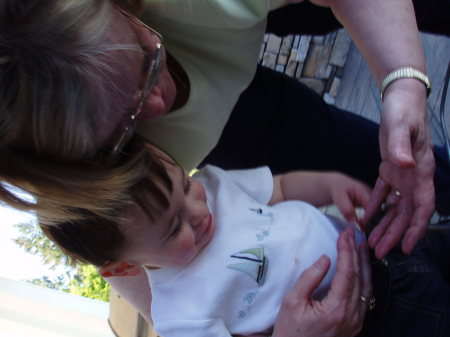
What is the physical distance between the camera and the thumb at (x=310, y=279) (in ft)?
3.01

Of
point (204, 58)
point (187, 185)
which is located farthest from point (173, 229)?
point (204, 58)

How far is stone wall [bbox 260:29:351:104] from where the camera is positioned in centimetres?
279

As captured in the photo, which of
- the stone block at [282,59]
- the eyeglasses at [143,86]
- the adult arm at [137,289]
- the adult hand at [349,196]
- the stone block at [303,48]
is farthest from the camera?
the stone block at [282,59]

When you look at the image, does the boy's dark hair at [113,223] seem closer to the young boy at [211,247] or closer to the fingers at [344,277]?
the young boy at [211,247]

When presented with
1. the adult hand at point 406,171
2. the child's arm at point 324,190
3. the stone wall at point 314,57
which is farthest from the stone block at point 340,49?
the adult hand at point 406,171

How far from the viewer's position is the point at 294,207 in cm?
110

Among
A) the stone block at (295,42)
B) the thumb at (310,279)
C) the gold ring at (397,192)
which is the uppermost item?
the stone block at (295,42)

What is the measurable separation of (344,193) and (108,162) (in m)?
0.56

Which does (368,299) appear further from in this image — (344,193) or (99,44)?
(99,44)

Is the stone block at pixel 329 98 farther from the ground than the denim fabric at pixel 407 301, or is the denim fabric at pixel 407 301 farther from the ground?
the stone block at pixel 329 98

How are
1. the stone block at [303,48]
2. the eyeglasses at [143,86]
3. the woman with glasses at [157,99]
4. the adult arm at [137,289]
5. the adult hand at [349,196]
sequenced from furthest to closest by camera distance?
the stone block at [303,48] → the adult arm at [137,289] → the adult hand at [349,196] → the eyeglasses at [143,86] → the woman with glasses at [157,99]

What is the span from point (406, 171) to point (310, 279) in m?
0.30

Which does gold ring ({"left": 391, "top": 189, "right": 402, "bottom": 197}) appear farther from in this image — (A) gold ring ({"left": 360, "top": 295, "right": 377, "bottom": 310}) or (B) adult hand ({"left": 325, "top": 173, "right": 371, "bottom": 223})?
(A) gold ring ({"left": 360, "top": 295, "right": 377, "bottom": 310})

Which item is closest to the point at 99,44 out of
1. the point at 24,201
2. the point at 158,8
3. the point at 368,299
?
the point at 158,8
